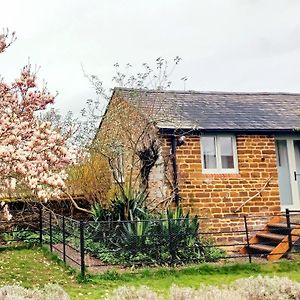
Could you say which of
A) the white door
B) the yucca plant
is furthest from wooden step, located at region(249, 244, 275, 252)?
the yucca plant

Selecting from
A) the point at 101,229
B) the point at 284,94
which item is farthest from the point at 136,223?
the point at 284,94

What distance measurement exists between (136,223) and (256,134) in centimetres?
626

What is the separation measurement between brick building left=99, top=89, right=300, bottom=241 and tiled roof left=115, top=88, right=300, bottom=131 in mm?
36

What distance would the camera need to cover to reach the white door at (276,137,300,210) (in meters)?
16.2

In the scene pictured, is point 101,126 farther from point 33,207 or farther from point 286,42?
point 286,42

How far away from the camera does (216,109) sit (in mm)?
16859

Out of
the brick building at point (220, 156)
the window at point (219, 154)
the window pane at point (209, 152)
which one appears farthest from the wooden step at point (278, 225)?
the window pane at point (209, 152)

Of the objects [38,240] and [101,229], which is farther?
[38,240]

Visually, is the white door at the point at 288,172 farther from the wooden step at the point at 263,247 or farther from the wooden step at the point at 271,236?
the wooden step at the point at 263,247

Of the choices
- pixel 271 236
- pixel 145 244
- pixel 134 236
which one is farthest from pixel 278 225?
pixel 134 236

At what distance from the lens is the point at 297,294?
573 cm

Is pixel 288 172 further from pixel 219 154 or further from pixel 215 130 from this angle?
pixel 215 130

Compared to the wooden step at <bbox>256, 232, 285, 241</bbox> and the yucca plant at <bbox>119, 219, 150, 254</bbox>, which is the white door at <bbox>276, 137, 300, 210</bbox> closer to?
the wooden step at <bbox>256, 232, 285, 241</bbox>

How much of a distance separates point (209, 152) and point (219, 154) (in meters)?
0.35
